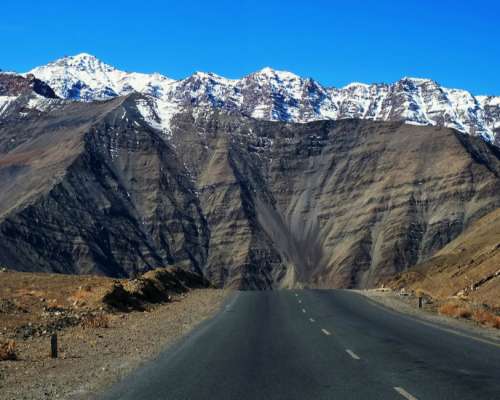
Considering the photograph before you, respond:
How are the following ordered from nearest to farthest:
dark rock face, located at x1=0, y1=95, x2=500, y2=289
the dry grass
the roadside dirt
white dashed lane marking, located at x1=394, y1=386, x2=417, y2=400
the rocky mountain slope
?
white dashed lane marking, located at x1=394, y1=386, x2=417, y2=400 → the roadside dirt → the dry grass → the rocky mountain slope → dark rock face, located at x1=0, y1=95, x2=500, y2=289

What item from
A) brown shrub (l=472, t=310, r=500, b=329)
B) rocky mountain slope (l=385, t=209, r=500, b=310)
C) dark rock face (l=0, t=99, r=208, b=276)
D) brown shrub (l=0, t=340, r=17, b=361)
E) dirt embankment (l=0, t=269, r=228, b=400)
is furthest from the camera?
dark rock face (l=0, t=99, r=208, b=276)

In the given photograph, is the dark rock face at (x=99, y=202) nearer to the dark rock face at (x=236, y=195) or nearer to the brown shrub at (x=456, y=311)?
the dark rock face at (x=236, y=195)

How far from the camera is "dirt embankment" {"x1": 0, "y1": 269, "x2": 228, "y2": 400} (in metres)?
13.6

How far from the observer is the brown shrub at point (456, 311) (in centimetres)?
3015

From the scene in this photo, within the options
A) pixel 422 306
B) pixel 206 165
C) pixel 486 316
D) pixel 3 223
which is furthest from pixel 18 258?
pixel 486 316

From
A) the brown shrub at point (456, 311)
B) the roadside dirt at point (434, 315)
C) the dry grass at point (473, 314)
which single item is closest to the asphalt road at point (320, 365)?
the roadside dirt at point (434, 315)

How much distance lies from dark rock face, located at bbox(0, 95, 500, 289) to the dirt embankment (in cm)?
8950

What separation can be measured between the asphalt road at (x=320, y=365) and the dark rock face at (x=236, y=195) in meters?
106

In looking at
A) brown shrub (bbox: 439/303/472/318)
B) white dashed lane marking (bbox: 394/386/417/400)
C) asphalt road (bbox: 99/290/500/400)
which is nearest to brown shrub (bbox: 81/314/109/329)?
asphalt road (bbox: 99/290/500/400)

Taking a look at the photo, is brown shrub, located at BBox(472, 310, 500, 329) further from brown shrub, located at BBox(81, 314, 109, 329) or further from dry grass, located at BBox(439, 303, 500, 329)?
brown shrub, located at BBox(81, 314, 109, 329)

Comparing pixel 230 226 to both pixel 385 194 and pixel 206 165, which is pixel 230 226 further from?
pixel 385 194

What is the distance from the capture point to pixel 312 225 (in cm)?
16900

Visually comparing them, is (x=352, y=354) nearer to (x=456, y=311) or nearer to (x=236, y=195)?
(x=456, y=311)

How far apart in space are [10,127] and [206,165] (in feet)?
185
